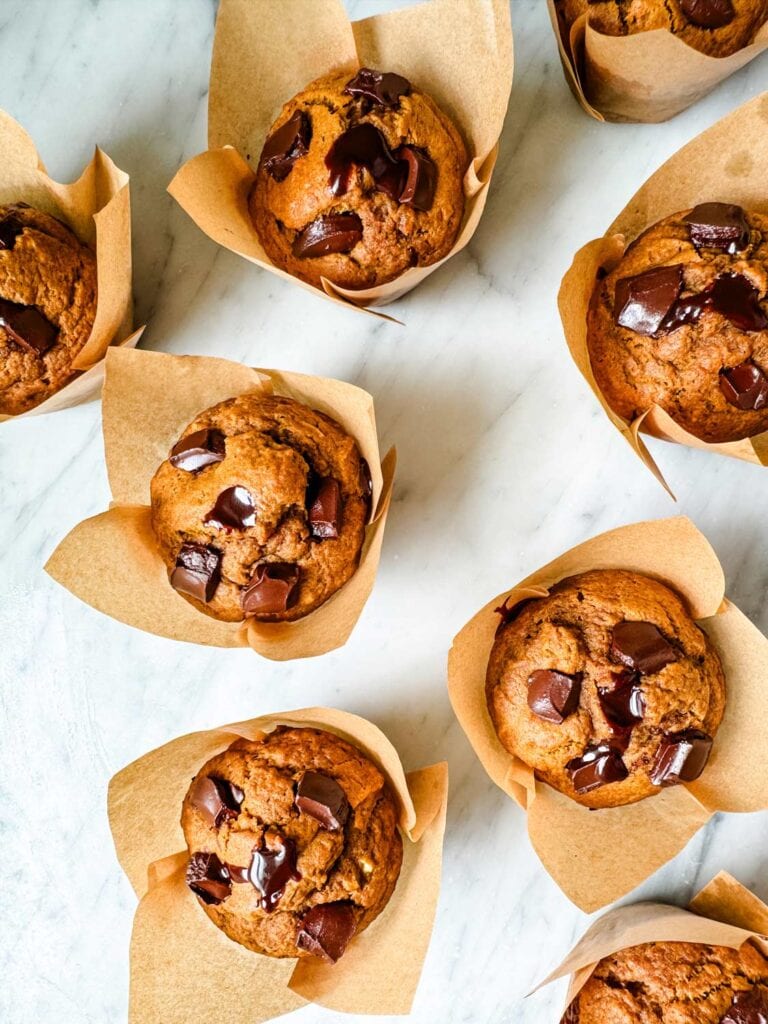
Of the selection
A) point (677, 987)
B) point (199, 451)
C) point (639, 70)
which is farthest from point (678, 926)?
point (639, 70)

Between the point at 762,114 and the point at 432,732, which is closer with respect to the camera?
the point at 762,114

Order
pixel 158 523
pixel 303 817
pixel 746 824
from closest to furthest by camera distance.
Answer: pixel 303 817
pixel 158 523
pixel 746 824

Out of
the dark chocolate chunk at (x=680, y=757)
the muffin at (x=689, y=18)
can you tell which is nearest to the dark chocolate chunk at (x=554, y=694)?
the dark chocolate chunk at (x=680, y=757)

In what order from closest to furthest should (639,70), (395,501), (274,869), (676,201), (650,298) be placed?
(274,869) < (650,298) < (639,70) < (676,201) < (395,501)

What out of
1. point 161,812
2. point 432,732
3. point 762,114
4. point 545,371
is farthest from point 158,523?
point 762,114

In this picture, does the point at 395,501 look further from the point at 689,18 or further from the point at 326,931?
the point at 689,18

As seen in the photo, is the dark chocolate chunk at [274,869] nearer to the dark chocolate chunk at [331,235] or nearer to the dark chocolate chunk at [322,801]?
the dark chocolate chunk at [322,801]

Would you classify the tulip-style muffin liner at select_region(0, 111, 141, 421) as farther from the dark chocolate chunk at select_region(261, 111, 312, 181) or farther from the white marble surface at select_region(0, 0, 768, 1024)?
the dark chocolate chunk at select_region(261, 111, 312, 181)

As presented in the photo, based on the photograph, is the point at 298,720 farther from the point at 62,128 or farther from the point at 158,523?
the point at 62,128
